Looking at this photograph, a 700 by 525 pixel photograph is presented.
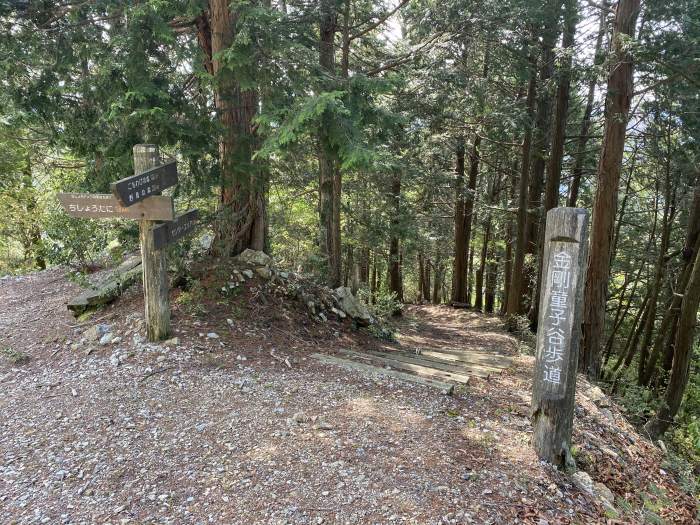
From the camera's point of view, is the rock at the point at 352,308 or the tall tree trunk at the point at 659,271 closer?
the rock at the point at 352,308

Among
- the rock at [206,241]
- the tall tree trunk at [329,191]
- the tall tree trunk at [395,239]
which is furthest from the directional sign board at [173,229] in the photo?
the tall tree trunk at [395,239]

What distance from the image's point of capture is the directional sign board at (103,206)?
196 inches

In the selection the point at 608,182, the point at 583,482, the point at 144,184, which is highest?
the point at 608,182

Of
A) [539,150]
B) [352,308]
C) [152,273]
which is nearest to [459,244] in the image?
[539,150]

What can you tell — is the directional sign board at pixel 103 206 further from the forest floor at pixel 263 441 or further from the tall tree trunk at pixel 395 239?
the tall tree trunk at pixel 395 239

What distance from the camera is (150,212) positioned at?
5.24 m

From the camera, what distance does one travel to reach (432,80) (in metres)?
9.64

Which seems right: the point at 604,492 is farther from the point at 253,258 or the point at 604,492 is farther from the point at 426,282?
the point at 426,282

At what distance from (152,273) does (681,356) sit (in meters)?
9.01

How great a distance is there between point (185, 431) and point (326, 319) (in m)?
3.99

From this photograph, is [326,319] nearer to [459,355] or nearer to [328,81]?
[459,355]

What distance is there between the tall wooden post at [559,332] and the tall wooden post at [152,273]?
446 centimetres

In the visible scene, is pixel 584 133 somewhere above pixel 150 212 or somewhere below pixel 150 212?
above

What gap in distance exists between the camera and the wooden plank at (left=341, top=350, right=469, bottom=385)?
564cm
